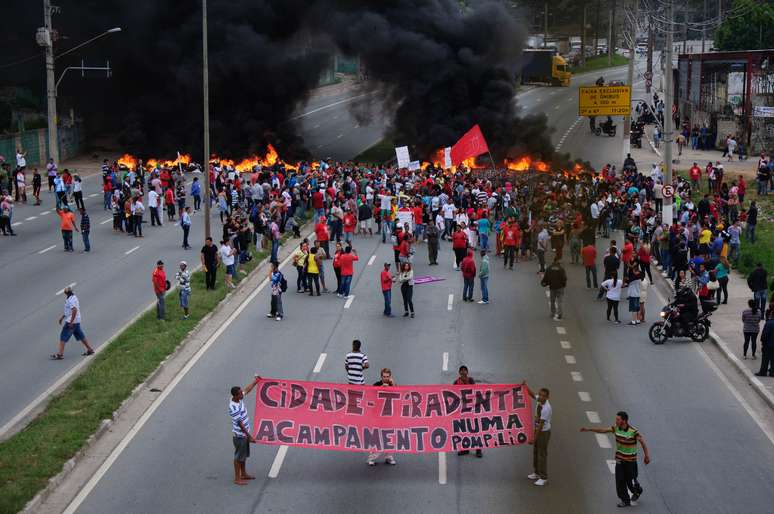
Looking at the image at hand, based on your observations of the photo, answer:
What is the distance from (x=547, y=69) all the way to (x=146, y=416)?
256ft

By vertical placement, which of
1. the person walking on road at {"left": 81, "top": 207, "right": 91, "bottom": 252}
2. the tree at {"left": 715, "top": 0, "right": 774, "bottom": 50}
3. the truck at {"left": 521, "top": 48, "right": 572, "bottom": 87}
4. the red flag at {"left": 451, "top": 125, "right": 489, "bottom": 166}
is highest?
the tree at {"left": 715, "top": 0, "right": 774, "bottom": 50}

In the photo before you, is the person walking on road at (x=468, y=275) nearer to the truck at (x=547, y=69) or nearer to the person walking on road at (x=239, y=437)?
the person walking on road at (x=239, y=437)

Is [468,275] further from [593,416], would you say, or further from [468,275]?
[593,416]

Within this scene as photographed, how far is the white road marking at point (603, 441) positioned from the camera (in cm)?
1694

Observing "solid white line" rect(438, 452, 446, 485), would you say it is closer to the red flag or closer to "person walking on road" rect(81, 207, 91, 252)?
"person walking on road" rect(81, 207, 91, 252)

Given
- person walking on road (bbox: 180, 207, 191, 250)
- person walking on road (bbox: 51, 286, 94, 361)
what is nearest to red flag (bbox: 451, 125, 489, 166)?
person walking on road (bbox: 180, 207, 191, 250)

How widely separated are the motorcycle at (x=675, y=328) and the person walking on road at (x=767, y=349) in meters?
2.42

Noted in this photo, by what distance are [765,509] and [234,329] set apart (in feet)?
40.7

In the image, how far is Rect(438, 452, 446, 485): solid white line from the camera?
50.5ft

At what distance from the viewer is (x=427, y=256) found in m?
33.4

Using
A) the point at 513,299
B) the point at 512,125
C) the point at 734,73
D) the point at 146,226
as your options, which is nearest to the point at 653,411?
the point at 513,299

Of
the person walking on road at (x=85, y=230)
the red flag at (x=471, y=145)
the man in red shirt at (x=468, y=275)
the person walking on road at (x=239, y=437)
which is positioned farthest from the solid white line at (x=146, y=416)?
the red flag at (x=471, y=145)

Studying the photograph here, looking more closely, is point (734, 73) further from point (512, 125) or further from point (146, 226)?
point (146, 226)

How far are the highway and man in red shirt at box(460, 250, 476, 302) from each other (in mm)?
338
